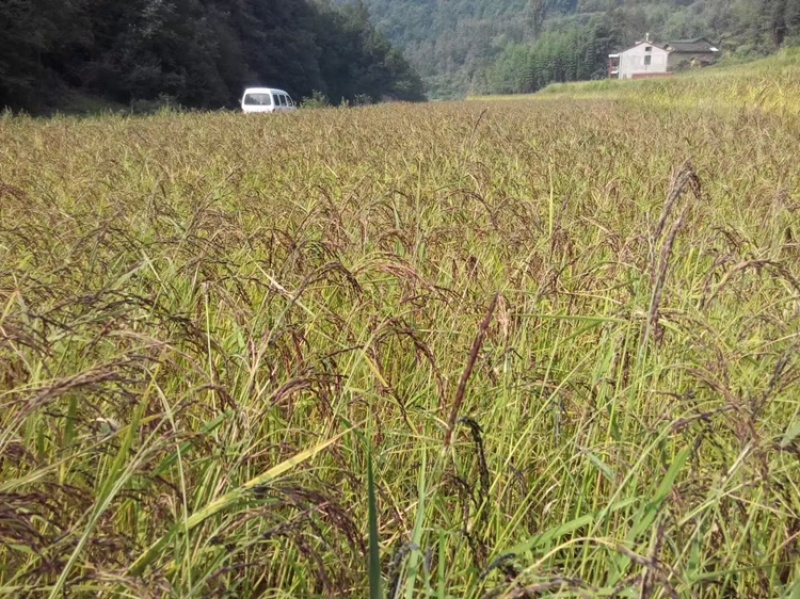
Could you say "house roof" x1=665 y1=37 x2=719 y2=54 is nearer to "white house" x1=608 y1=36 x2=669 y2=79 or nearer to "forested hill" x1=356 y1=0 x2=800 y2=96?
"white house" x1=608 y1=36 x2=669 y2=79

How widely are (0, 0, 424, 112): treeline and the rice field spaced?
21979mm

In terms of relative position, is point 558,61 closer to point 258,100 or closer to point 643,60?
point 643,60

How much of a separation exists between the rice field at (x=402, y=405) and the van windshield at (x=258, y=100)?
1878cm

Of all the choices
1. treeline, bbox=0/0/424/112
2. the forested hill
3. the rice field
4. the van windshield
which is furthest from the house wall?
the rice field

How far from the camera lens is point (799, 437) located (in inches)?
45.8

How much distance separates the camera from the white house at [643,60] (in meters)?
97.1

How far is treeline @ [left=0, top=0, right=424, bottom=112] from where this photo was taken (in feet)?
71.3

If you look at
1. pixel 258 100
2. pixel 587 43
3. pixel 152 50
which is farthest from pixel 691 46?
pixel 258 100

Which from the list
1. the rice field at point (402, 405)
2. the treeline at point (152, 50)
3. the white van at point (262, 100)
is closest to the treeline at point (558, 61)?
the treeline at point (152, 50)

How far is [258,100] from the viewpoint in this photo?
2152 centimetres

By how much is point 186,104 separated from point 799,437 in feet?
108

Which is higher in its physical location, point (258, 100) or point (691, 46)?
point (691, 46)

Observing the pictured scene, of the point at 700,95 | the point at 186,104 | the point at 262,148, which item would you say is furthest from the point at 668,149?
the point at 186,104

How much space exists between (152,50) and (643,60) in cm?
8709
